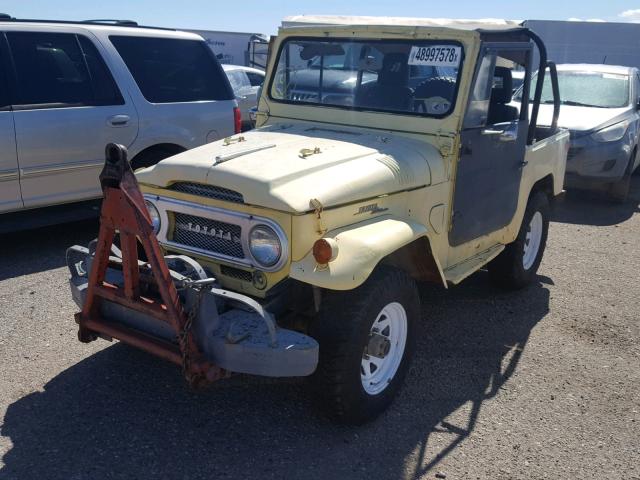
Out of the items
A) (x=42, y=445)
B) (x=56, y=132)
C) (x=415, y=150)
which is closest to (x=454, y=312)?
(x=415, y=150)

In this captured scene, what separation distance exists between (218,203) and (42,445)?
58.6 inches

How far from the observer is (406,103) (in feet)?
13.8

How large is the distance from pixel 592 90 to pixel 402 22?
6744 mm

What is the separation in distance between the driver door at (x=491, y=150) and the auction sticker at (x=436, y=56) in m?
0.16

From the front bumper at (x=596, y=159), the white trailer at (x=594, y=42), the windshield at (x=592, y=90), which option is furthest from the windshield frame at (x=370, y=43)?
the white trailer at (x=594, y=42)

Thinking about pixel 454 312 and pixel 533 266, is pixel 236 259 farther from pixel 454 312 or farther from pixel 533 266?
pixel 533 266

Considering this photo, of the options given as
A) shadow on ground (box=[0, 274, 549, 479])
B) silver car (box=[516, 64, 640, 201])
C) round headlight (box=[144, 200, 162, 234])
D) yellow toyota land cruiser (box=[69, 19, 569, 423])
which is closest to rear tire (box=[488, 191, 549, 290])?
yellow toyota land cruiser (box=[69, 19, 569, 423])

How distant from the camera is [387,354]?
3.61 meters

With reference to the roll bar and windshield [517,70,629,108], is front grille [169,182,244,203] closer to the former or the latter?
the roll bar

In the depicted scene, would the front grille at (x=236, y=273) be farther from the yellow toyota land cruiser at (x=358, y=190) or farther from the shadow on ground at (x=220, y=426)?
the shadow on ground at (x=220, y=426)

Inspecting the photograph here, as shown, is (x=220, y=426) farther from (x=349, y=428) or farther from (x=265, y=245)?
(x=265, y=245)

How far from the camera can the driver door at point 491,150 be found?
4.13m

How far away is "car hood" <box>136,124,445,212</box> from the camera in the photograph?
322cm

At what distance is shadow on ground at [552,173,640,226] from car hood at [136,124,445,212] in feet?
15.9
